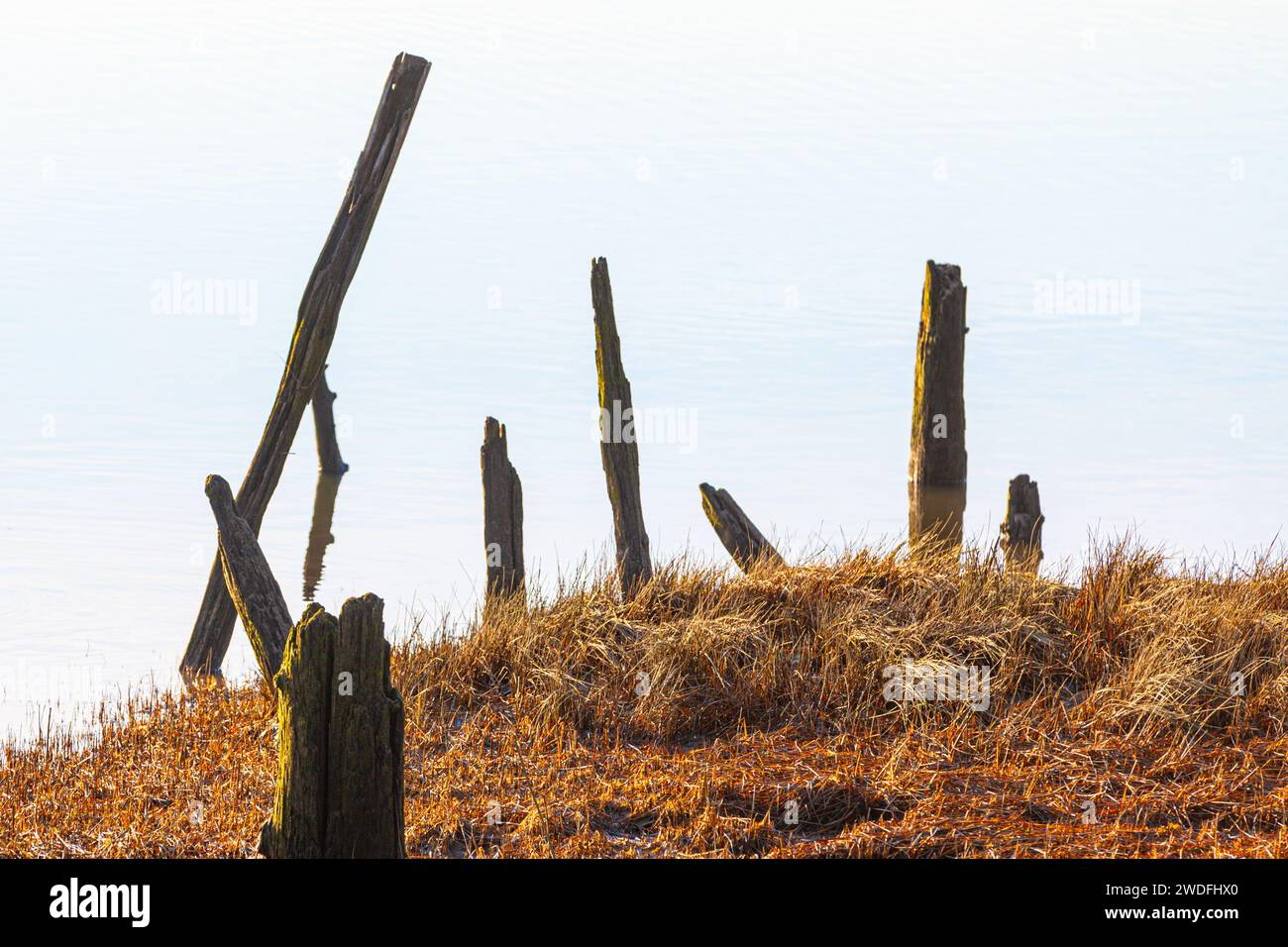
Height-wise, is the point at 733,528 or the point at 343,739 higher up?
the point at 733,528

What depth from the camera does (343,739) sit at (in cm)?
504

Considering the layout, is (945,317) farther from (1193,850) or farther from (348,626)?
(348,626)

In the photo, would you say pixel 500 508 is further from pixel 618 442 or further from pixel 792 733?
pixel 792 733

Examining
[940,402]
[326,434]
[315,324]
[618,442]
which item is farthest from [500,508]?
[326,434]

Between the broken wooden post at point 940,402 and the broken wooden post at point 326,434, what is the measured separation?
8.06 meters

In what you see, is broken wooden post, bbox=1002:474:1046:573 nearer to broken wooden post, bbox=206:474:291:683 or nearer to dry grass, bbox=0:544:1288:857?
dry grass, bbox=0:544:1288:857

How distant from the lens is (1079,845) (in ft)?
18.9

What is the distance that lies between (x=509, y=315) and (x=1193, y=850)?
2832 cm

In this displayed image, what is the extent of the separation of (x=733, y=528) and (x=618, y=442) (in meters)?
1.13

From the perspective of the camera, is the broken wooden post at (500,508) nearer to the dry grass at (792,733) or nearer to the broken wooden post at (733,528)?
the dry grass at (792,733)

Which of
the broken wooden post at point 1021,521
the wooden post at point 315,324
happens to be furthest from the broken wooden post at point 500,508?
the broken wooden post at point 1021,521

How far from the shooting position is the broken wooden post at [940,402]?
40.6ft

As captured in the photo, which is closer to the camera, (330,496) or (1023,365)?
(330,496)
